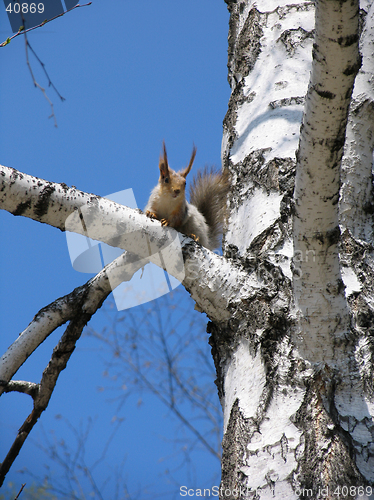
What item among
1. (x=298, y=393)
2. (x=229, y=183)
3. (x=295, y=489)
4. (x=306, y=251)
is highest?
(x=229, y=183)

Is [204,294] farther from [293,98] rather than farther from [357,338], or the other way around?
[293,98]

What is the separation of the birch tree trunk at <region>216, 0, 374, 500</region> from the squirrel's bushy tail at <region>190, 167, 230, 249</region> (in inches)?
18.0

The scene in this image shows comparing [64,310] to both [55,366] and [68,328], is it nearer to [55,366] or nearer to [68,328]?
[68,328]

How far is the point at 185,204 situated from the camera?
6.73 feet

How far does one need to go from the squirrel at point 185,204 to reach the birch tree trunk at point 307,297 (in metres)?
0.58

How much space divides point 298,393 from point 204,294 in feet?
1.21

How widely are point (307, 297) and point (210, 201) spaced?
47.5 inches

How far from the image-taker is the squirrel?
1993 millimetres

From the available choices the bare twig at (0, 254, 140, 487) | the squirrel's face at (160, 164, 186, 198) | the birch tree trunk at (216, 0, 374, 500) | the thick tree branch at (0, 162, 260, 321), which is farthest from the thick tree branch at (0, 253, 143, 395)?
the squirrel's face at (160, 164, 186, 198)

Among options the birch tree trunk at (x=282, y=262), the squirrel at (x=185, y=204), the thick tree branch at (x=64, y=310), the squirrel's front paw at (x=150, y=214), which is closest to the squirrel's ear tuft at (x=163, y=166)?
the squirrel at (x=185, y=204)

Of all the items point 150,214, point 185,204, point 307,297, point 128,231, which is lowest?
point 307,297

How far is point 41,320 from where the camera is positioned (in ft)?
4.39

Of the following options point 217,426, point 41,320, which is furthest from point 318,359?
point 217,426

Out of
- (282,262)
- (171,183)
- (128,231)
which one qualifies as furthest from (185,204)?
(282,262)
